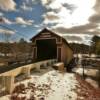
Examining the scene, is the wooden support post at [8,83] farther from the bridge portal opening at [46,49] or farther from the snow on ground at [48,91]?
the bridge portal opening at [46,49]

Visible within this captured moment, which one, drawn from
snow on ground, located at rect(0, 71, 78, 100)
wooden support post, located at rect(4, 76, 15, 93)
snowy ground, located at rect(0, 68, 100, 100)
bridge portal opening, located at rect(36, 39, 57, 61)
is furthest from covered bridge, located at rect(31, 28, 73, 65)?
wooden support post, located at rect(4, 76, 15, 93)

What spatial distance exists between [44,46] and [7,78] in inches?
667

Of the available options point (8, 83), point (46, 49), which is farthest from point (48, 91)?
point (46, 49)

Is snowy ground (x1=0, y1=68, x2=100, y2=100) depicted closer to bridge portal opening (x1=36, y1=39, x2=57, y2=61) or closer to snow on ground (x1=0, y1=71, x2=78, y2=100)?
snow on ground (x1=0, y1=71, x2=78, y2=100)

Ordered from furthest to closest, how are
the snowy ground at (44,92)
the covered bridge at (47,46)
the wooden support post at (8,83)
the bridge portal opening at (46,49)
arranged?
the bridge portal opening at (46,49), the covered bridge at (47,46), the wooden support post at (8,83), the snowy ground at (44,92)

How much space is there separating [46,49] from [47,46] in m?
0.59

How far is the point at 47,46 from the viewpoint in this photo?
26.4 meters

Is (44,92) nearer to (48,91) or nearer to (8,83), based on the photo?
(48,91)

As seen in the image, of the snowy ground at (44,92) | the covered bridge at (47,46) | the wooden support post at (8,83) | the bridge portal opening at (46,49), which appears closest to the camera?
the snowy ground at (44,92)

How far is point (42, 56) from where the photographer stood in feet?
82.0

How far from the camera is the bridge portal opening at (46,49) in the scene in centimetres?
2364

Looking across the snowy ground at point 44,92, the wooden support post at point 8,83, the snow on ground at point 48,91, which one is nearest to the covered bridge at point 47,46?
the snow on ground at point 48,91

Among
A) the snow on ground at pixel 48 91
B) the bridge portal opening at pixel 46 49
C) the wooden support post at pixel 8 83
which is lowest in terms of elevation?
the snow on ground at pixel 48 91

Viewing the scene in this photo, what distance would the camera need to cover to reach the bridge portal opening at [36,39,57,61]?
23641 millimetres
